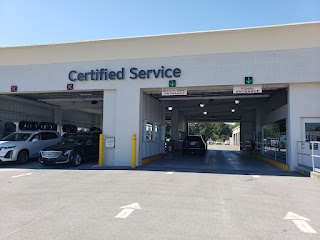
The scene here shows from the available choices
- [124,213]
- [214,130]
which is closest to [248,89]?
[124,213]

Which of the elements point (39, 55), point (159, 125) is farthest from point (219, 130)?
point (39, 55)

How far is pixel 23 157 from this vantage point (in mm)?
15266

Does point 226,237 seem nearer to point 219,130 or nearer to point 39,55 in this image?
point 39,55

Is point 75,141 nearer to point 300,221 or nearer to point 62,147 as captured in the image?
point 62,147

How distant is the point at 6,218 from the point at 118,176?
5.62m

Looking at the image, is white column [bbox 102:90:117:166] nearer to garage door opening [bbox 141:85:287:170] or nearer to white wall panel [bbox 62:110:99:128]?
garage door opening [bbox 141:85:287:170]

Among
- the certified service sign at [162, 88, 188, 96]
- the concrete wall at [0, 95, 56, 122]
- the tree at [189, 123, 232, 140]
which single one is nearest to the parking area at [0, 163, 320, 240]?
the certified service sign at [162, 88, 188, 96]

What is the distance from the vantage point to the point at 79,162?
14.7 meters

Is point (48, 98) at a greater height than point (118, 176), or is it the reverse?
point (48, 98)

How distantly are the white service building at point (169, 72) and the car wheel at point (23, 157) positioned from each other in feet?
10.8

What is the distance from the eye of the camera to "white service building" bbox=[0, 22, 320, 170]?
13094mm

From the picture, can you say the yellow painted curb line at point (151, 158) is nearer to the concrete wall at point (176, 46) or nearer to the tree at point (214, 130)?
the concrete wall at point (176, 46)

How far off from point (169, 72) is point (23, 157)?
8375mm

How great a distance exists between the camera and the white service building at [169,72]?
13.1 m
